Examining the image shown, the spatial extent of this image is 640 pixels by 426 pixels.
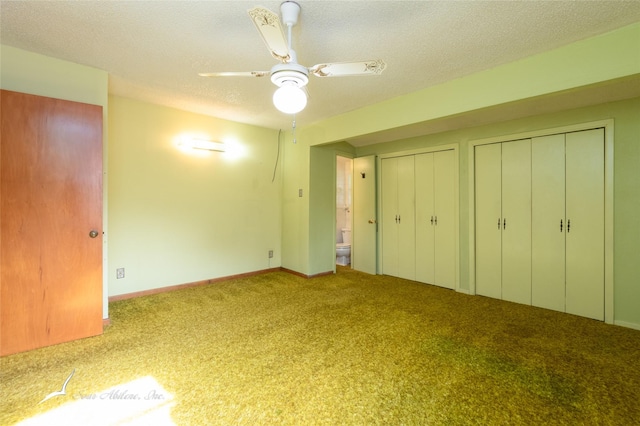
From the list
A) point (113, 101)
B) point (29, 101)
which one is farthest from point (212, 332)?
point (113, 101)

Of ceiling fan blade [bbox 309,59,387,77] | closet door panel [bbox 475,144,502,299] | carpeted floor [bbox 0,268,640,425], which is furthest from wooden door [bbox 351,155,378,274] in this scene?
ceiling fan blade [bbox 309,59,387,77]

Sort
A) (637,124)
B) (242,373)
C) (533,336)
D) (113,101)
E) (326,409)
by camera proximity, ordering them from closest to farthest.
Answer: (326,409) → (242,373) → (533,336) → (637,124) → (113,101)

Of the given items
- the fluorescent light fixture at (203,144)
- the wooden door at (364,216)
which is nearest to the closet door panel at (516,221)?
the wooden door at (364,216)

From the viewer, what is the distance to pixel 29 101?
2295 millimetres

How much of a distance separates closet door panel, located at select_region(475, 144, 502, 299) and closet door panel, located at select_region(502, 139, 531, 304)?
60mm

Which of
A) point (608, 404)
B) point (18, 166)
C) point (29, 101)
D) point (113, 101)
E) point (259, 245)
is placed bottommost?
point (608, 404)

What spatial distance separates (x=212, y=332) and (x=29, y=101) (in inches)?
92.9

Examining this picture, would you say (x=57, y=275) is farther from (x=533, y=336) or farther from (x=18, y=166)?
(x=533, y=336)

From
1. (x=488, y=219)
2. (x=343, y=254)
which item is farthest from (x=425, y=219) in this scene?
(x=343, y=254)

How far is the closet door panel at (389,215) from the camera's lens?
4730mm

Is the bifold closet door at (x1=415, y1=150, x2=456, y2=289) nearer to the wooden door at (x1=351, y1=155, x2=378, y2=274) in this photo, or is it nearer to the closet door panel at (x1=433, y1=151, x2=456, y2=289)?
the closet door panel at (x1=433, y1=151, x2=456, y2=289)

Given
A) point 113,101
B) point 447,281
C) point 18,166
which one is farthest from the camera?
point 447,281

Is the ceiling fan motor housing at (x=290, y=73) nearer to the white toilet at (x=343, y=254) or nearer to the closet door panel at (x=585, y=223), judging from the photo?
the closet door panel at (x=585, y=223)

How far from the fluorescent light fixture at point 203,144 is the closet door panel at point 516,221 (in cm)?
372
